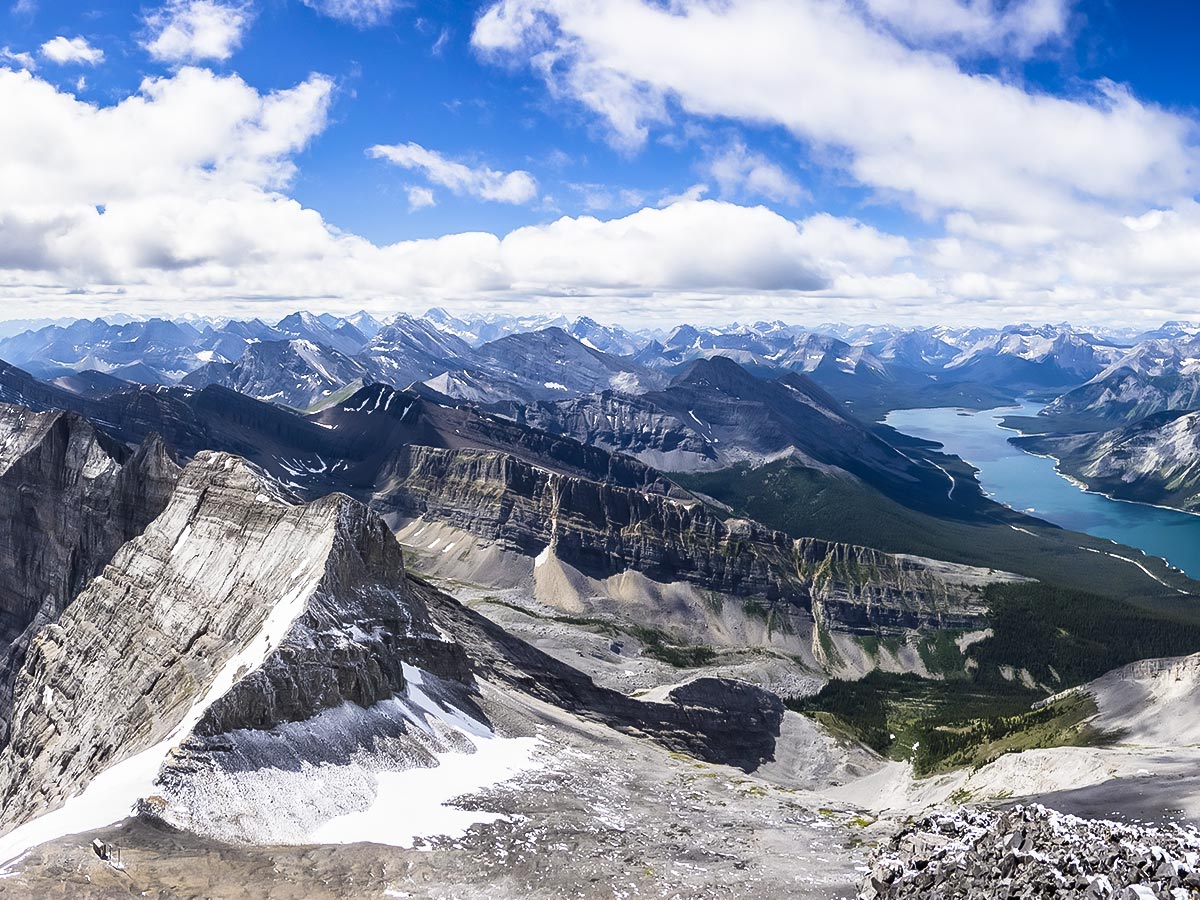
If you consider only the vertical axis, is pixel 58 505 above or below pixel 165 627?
above

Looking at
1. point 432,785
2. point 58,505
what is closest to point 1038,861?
point 432,785

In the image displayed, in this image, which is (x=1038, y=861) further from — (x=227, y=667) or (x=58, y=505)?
(x=58, y=505)

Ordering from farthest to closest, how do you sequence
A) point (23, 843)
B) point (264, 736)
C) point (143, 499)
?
point (143, 499) → point (264, 736) → point (23, 843)

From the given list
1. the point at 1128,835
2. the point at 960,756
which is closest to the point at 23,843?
the point at 1128,835

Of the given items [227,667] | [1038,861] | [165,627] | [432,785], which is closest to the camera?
[1038,861]

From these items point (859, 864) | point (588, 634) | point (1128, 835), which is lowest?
point (588, 634)

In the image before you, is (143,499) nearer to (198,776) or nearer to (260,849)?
(198,776)

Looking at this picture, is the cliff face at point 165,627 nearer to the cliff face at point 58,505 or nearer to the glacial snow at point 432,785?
the cliff face at point 58,505

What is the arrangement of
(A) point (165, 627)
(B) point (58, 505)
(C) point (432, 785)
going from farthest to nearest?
(B) point (58, 505) < (A) point (165, 627) < (C) point (432, 785)
